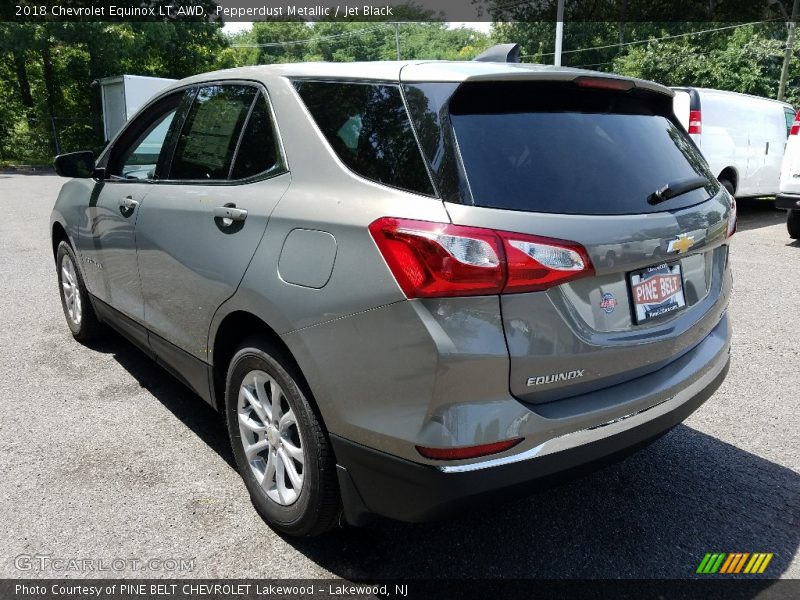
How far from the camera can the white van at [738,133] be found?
995 cm

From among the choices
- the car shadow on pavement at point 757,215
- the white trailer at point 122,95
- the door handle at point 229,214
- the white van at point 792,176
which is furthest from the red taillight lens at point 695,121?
the white trailer at point 122,95

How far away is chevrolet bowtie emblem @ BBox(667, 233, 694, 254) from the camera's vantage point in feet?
7.30

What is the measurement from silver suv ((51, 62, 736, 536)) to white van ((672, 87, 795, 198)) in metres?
8.16

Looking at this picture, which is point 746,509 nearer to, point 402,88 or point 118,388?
point 402,88

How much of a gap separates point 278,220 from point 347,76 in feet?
1.90

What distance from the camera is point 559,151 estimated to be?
2.14 meters

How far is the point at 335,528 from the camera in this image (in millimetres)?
2588

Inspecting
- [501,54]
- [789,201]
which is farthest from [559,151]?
[789,201]

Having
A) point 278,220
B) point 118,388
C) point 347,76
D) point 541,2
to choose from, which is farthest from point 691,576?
point 541,2

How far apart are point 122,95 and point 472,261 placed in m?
23.0

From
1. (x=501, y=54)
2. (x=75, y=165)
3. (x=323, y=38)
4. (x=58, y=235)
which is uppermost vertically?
(x=323, y=38)

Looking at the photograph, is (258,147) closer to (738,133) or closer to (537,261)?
(537,261)
